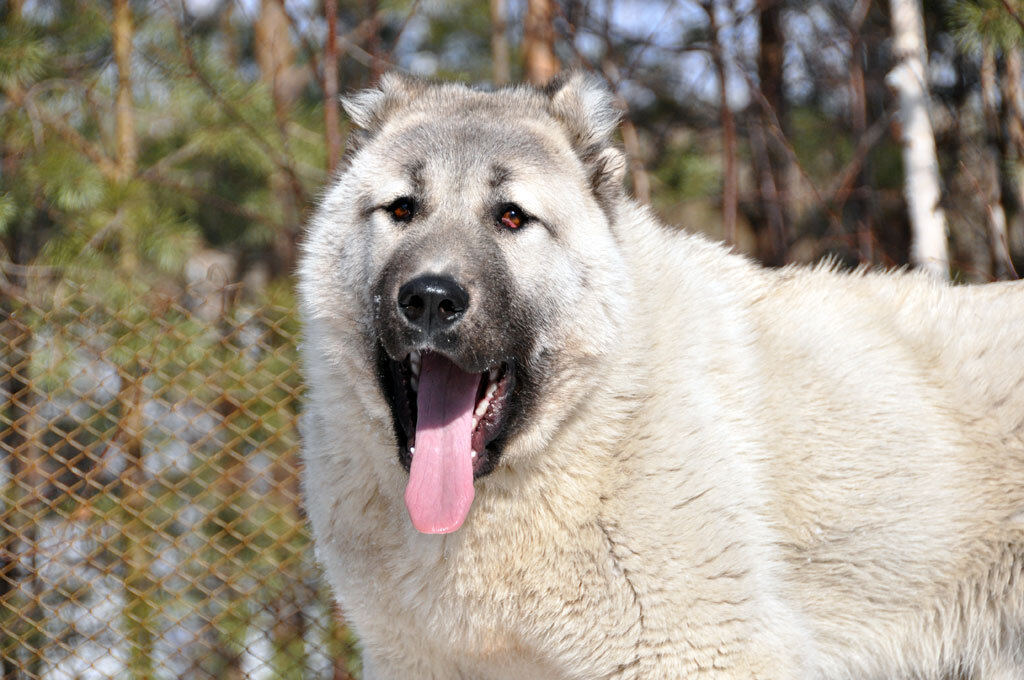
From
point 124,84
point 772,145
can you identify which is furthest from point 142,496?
point 772,145

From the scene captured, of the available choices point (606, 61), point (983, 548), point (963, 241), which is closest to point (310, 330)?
point (983, 548)

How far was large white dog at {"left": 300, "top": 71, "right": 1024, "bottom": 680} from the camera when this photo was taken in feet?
7.68

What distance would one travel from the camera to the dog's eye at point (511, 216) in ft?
8.20

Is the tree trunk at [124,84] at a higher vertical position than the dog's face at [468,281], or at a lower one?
lower

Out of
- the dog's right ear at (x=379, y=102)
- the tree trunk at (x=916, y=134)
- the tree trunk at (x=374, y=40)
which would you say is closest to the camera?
the dog's right ear at (x=379, y=102)

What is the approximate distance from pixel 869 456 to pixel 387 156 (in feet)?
5.10

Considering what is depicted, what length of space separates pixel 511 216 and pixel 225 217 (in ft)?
18.6

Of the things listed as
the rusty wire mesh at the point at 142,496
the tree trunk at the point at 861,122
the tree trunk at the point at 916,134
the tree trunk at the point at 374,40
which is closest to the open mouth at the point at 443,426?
the rusty wire mesh at the point at 142,496

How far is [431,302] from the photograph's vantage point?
2201 mm

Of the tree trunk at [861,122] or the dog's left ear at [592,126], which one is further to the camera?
the tree trunk at [861,122]

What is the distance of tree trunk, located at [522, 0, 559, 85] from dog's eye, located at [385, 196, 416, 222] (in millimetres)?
4644

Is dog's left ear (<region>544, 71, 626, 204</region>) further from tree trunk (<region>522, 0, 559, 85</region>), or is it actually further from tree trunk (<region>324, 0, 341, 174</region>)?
tree trunk (<region>522, 0, 559, 85</region>)

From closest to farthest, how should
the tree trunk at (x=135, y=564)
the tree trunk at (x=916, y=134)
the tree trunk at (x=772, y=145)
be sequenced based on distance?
the tree trunk at (x=135, y=564), the tree trunk at (x=916, y=134), the tree trunk at (x=772, y=145)

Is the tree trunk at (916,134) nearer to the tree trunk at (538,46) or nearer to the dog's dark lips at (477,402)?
the tree trunk at (538,46)
